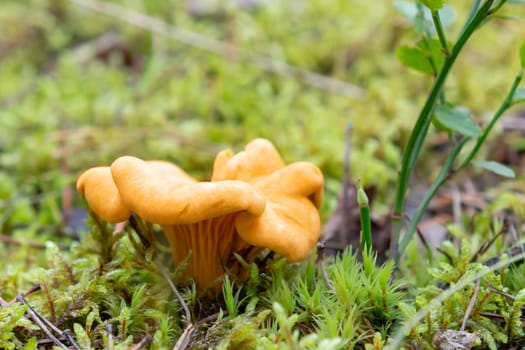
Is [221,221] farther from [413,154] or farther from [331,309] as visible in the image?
[413,154]

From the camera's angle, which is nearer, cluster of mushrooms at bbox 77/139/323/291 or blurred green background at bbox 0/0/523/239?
cluster of mushrooms at bbox 77/139/323/291

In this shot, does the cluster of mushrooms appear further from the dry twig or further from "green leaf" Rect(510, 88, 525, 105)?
the dry twig

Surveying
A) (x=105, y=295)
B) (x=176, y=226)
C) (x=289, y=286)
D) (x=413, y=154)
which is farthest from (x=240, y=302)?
(x=413, y=154)

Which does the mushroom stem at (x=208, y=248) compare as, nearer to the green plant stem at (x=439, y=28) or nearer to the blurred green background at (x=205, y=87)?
the green plant stem at (x=439, y=28)

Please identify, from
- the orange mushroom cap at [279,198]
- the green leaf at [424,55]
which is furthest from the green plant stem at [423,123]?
the orange mushroom cap at [279,198]

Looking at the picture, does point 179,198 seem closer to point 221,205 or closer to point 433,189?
point 221,205

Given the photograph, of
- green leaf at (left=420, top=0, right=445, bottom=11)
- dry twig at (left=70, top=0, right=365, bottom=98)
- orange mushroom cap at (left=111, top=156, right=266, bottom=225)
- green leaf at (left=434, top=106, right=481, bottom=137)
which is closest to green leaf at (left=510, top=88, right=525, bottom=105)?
green leaf at (left=434, top=106, right=481, bottom=137)
